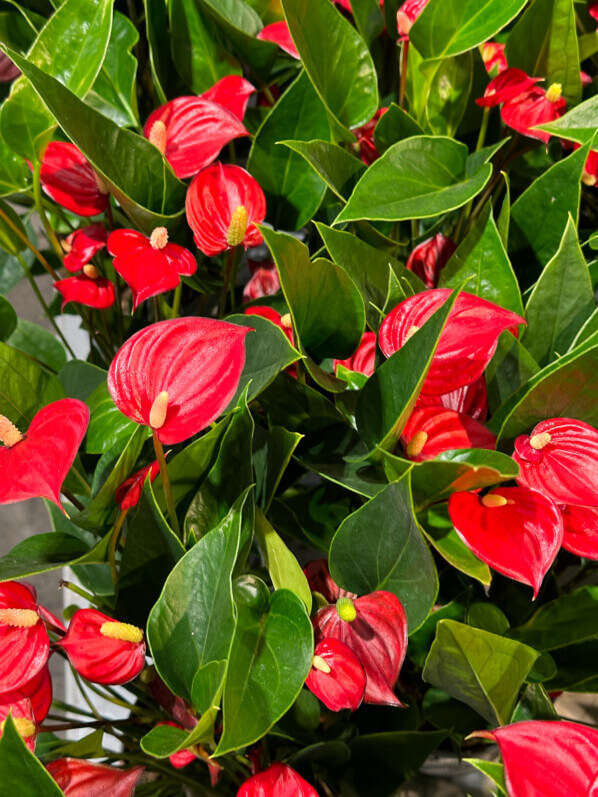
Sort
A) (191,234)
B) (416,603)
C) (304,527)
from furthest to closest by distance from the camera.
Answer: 1. (191,234)
2. (304,527)
3. (416,603)

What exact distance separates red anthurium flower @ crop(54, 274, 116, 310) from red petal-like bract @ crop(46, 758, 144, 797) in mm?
392

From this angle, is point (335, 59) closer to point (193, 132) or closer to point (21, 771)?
point (193, 132)

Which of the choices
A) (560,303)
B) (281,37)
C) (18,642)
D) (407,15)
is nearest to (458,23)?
(407,15)

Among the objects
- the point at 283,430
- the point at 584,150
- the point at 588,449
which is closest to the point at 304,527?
the point at 283,430

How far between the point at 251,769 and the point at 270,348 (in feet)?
1.08

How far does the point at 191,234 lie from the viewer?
0.71 m

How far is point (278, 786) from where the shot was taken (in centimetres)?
46

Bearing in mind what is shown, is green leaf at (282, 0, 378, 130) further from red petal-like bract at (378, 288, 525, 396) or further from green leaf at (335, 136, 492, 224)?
red petal-like bract at (378, 288, 525, 396)

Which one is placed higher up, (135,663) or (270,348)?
(270,348)

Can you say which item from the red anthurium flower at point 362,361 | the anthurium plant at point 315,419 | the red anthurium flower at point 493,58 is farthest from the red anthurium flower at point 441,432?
the red anthurium flower at point 493,58

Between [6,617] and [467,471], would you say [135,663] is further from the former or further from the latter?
[467,471]

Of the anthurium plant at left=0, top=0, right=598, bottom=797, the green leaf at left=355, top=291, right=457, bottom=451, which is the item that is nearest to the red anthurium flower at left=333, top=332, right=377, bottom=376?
the anthurium plant at left=0, top=0, right=598, bottom=797

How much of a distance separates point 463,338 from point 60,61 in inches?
17.5

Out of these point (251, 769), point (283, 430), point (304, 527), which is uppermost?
point (283, 430)
